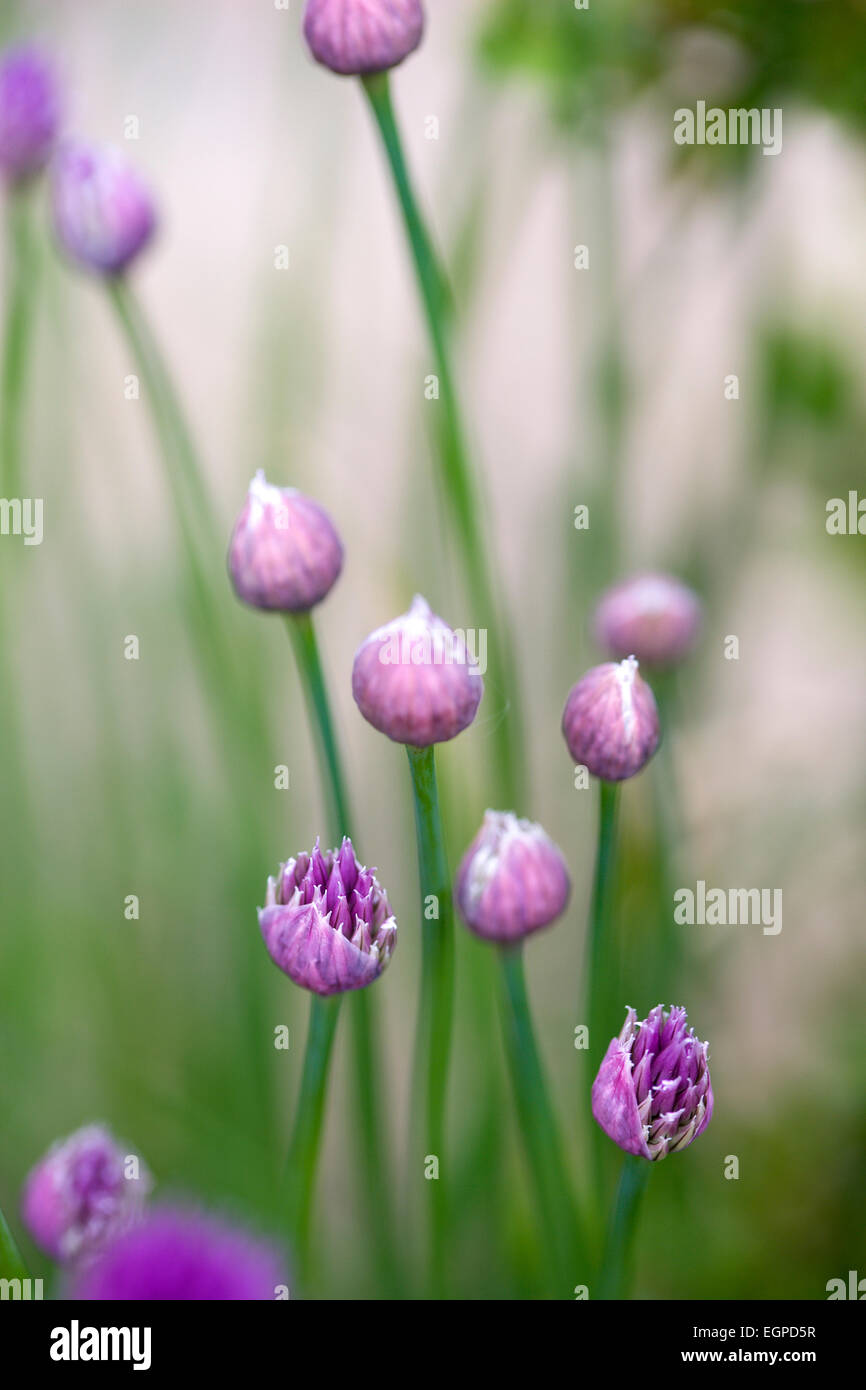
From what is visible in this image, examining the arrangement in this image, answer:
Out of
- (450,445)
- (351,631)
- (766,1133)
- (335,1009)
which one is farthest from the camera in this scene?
(351,631)

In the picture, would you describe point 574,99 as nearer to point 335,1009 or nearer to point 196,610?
point 196,610

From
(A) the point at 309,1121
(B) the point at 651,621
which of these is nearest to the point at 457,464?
(B) the point at 651,621

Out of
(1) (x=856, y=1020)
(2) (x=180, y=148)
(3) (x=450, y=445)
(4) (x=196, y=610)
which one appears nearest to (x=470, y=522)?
(3) (x=450, y=445)

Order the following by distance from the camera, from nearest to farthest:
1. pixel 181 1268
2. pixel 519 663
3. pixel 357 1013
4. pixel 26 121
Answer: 1. pixel 181 1268
2. pixel 357 1013
3. pixel 26 121
4. pixel 519 663

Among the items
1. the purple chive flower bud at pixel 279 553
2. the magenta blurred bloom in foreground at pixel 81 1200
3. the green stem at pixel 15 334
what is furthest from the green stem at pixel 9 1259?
the green stem at pixel 15 334

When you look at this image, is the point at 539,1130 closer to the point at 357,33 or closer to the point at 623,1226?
the point at 623,1226

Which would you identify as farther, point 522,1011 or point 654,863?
point 654,863

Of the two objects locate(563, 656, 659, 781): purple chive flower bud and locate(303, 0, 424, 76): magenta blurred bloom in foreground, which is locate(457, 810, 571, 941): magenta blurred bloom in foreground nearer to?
locate(563, 656, 659, 781): purple chive flower bud

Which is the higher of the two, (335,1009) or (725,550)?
(725,550)
